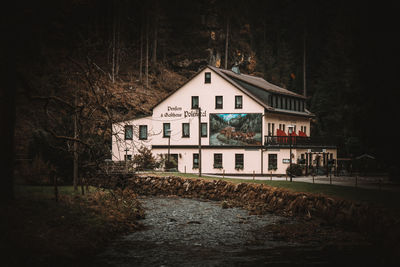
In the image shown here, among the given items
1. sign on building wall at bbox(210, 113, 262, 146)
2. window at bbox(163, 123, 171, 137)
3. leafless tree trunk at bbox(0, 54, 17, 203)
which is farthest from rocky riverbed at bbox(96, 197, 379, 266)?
window at bbox(163, 123, 171, 137)

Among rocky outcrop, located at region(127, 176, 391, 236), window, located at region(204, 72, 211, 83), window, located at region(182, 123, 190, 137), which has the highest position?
window, located at region(204, 72, 211, 83)

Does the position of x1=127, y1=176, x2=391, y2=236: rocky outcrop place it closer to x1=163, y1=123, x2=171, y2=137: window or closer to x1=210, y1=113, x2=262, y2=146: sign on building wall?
x1=210, y1=113, x2=262, y2=146: sign on building wall

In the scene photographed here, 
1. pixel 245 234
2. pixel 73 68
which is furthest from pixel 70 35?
pixel 245 234

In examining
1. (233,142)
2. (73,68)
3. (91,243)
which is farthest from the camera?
(233,142)

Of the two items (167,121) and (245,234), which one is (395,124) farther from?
(167,121)

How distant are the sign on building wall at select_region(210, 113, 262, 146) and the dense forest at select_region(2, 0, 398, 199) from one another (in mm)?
8583

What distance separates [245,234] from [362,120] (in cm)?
815

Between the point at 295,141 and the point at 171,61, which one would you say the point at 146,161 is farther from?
the point at 171,61

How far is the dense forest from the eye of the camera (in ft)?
55.1

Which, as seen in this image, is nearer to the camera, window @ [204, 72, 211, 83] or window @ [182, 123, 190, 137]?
window @ [204, 72, 211, 83]

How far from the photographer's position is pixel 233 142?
161ft

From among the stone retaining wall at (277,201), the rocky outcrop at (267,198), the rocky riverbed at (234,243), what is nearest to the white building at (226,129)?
the rocky outcrop at (267,198)

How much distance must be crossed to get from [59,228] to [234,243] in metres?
6.41

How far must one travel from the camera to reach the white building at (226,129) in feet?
158
